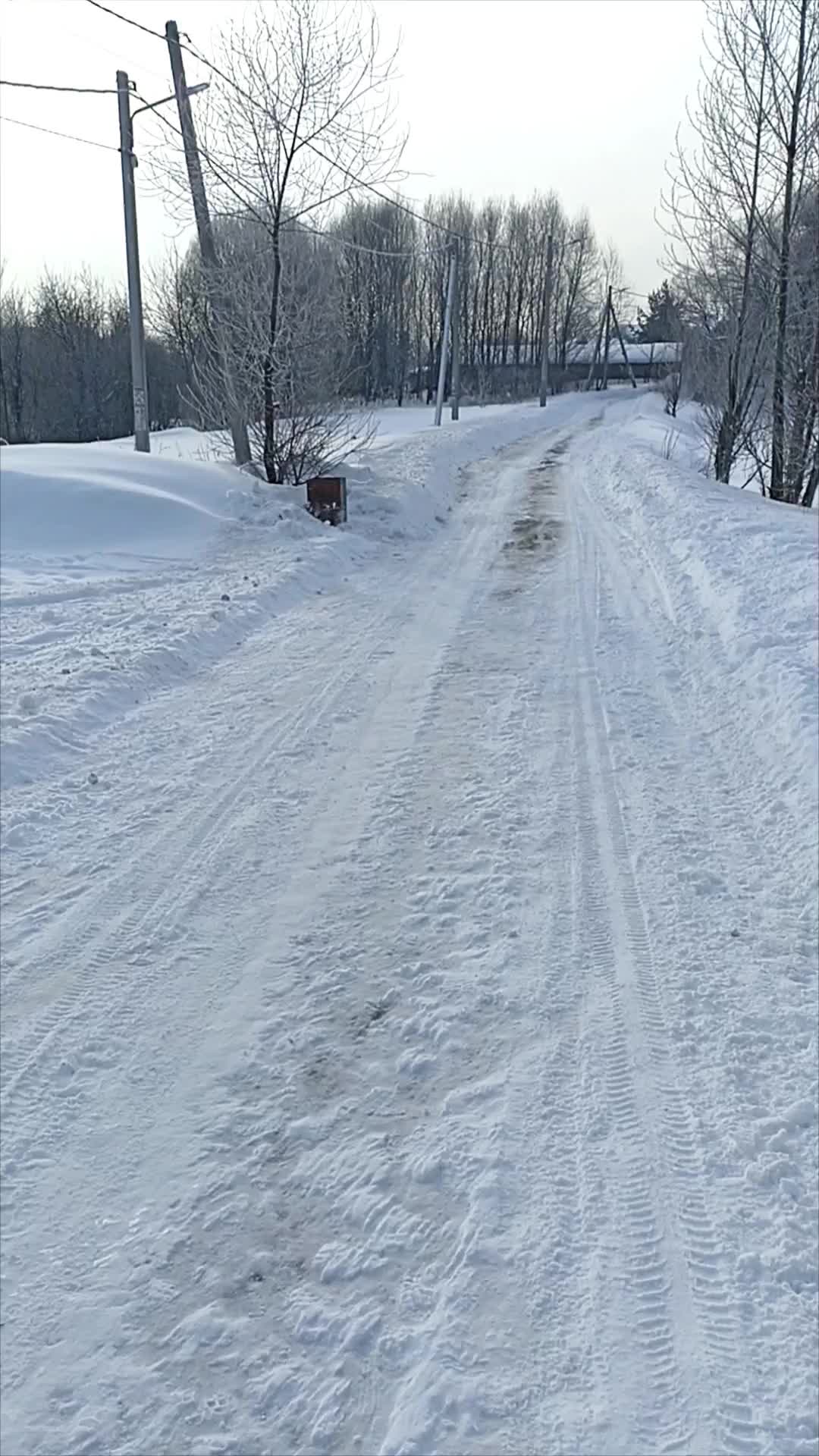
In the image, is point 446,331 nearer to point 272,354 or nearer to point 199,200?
point 199,200

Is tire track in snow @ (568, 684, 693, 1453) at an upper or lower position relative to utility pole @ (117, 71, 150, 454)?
lower

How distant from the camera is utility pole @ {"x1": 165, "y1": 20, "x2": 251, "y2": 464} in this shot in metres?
14.4

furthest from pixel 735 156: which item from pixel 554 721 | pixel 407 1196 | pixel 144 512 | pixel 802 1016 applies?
pixel 407 1196

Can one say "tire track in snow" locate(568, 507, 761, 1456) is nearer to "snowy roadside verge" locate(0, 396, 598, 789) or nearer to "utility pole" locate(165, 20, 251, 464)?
"snowy roadside verge" locate(0, 396, 598, 789)

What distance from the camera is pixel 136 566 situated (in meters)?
10.6

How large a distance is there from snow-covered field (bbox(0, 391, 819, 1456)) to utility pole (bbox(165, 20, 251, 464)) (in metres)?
7.98

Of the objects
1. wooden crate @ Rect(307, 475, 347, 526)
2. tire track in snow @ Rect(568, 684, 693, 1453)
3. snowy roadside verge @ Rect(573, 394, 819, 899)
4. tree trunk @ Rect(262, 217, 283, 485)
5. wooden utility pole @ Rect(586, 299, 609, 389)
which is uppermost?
wooden utility pole @ Rect(586, 299, 609, 389)

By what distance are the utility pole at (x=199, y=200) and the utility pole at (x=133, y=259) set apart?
92 centimetres

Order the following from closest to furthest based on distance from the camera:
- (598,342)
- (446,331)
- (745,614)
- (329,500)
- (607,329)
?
(745,614) → (329,500) → (446,331) → (607,329) → (598,342)

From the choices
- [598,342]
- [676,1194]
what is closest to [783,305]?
[676,1194]

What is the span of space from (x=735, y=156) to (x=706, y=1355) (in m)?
19.1

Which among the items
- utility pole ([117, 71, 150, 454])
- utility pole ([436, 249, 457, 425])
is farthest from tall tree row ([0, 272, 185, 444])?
utility pole ([117, 71, 150, 454])

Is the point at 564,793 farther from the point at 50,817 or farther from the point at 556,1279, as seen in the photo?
the point at 556,1279

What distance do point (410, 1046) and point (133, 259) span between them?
15.2m
